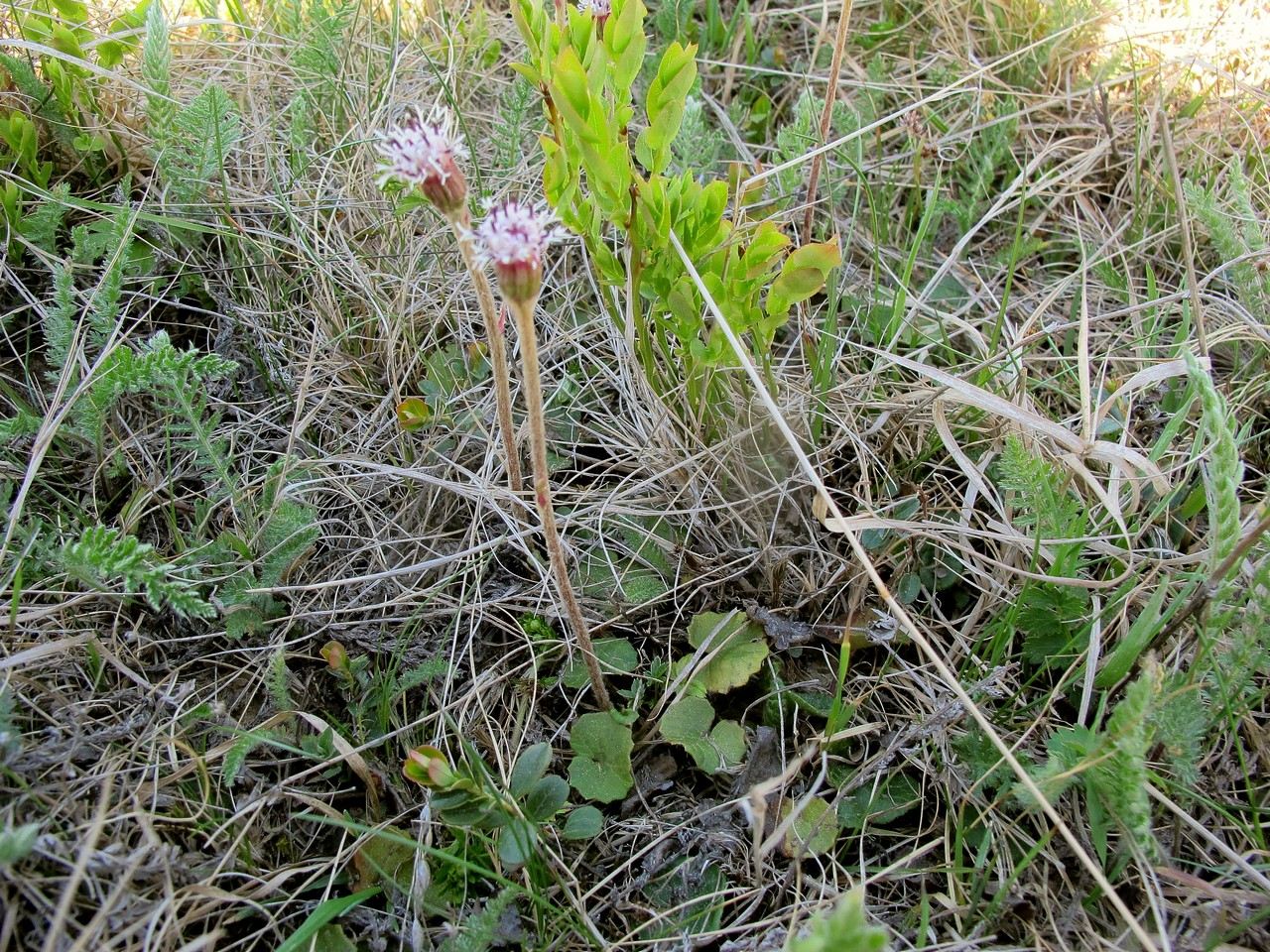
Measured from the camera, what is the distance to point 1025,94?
2.66 meters

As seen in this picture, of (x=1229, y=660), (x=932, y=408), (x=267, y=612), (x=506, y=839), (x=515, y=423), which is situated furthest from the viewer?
(x=515, y=423)

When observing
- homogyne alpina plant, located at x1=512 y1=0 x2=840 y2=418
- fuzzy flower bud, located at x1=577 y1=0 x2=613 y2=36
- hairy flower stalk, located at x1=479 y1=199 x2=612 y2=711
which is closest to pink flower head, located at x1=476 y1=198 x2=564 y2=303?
hairy flower stalk, located at x1=479 y1=199 x2=612 y2=711

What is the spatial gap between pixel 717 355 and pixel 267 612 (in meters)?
1.00

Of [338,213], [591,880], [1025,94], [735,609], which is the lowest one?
[591,880]

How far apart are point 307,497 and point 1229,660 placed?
180cm

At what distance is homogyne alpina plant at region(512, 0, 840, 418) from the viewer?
161cm

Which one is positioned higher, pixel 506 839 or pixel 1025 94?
pixel 1025 94

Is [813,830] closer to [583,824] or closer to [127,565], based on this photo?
[583,824]

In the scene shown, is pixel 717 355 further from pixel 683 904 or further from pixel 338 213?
pixel 338 213

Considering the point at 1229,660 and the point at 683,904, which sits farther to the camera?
the point at 1229,660

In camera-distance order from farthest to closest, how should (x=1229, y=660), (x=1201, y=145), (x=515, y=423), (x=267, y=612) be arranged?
1. (x=1201, y=145)
2. (x=515, y=423)
3. (x=267, y=612)
4. (x=1229, y=660)

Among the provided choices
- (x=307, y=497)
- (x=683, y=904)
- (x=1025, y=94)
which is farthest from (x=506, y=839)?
(x=1025, y=94)

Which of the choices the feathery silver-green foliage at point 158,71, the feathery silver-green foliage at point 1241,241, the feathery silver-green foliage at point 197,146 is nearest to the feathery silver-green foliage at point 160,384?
the feathery silver-green foliage at point 197,146

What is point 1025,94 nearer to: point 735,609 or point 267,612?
point 735,609
